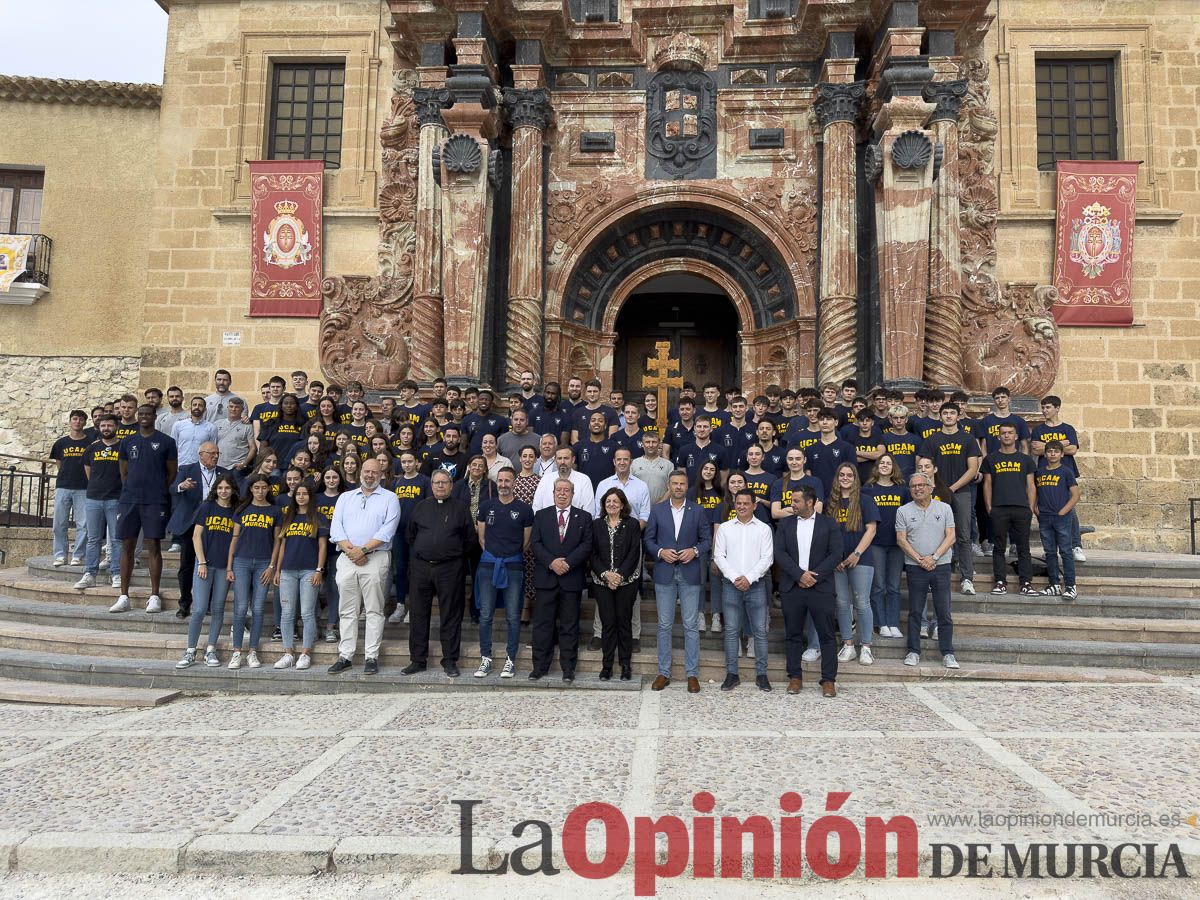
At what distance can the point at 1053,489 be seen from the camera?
768 centimetres

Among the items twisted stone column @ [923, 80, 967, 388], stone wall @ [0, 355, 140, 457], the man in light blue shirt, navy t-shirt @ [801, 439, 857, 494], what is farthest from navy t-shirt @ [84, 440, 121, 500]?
twisted stone column @ [923, 80, 967, 388]

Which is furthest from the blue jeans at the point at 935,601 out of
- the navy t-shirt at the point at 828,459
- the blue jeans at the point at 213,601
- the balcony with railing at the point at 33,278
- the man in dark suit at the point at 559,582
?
the balcony with railing at the point at 33,278

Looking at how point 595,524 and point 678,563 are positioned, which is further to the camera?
point 595,524

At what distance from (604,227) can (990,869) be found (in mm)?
10468

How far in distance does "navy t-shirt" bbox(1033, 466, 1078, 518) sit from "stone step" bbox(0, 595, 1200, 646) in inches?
38.6

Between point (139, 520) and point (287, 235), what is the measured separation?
7.08 m

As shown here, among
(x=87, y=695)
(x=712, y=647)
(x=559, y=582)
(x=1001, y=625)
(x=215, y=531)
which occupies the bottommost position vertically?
(x=87, y=695)

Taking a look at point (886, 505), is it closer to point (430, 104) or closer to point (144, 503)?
point (144, 503)

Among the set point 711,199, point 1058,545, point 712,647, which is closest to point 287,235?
point 711,199

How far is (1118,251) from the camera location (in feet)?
41.0

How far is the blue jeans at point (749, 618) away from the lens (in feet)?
21.0

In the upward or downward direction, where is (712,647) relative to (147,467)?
downward

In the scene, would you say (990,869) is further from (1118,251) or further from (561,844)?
(1118,251)

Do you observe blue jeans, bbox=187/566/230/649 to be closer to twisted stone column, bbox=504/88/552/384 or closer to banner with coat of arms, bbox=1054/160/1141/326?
twisted stone column, bbox=504/88/552/384
